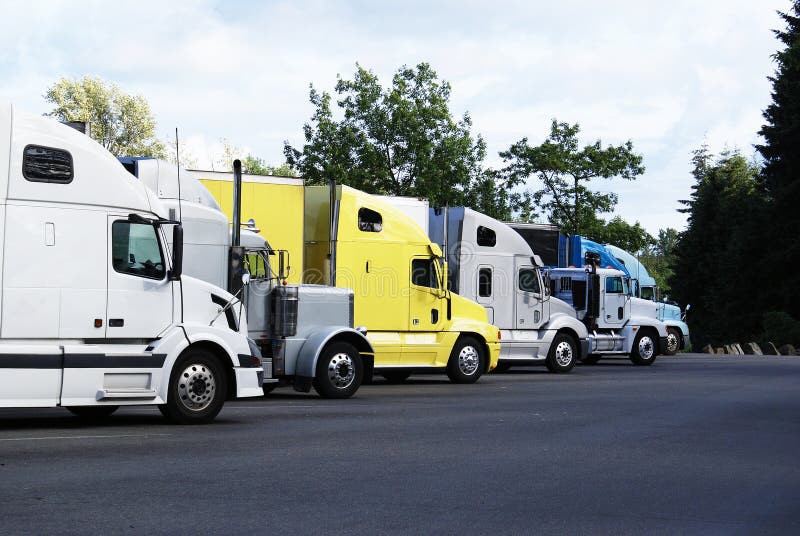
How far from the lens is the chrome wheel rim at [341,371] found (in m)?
18.6

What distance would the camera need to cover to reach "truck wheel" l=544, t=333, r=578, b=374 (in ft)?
94.0

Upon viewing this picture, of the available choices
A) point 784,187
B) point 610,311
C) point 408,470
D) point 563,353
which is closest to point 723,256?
point 784,187

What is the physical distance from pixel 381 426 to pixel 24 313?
14.8ft

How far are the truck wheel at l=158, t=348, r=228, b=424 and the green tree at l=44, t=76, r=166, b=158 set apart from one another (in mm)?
55202

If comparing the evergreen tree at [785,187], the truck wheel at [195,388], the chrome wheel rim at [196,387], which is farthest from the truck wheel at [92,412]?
the evergreen tree at [785,187]

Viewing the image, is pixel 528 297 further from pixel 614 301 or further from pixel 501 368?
A: pixel 614 301

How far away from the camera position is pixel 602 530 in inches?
305

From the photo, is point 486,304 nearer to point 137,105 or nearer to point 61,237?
point 61,237

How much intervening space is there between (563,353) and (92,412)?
15.7 m

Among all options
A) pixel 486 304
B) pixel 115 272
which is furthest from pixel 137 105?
pixel 115 272

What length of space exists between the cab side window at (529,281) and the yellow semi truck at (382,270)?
393 centimetres

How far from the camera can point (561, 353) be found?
28766 millimetres

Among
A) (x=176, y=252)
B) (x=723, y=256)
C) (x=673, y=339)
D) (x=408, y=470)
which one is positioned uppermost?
(x=723, y=256)

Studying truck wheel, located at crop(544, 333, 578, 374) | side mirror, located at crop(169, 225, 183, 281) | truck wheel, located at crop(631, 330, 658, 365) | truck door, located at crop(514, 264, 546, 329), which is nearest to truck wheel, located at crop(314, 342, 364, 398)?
side mirror, located at crop(169, 225, 183, 281)
